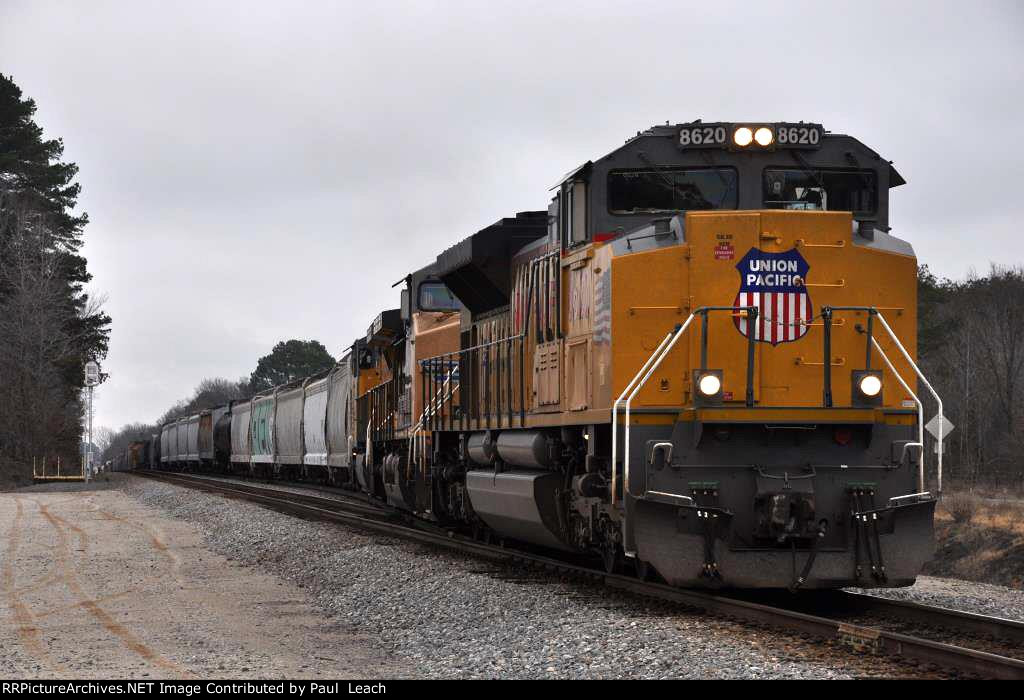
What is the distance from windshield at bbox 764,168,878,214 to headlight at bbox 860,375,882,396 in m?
1.63

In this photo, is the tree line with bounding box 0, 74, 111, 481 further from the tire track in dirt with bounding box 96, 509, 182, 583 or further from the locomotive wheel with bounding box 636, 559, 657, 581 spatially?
the locomotive wheel with bounding box 636, 559, 657, 581

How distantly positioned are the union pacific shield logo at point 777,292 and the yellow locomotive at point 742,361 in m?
0.01

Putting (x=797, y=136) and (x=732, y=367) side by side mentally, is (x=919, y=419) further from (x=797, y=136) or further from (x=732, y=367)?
(x=797, y=136)

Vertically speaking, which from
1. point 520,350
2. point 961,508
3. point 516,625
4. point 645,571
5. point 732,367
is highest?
point 520,350

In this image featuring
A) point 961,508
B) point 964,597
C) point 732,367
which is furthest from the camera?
point 961,508

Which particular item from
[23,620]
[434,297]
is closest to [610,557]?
[23,620]

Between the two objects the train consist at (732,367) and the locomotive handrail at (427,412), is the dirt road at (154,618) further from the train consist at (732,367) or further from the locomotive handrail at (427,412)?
the locomotive handrail at (427,412)

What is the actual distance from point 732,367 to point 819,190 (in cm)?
187

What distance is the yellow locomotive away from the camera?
9016mm

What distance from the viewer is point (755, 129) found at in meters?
10.2

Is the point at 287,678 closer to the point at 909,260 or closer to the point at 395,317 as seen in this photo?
the point at 909,260

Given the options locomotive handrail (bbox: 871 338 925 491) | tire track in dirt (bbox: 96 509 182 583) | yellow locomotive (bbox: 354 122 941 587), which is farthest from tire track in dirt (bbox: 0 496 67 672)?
locomotive handrail (bbox: 871 338 925 491)

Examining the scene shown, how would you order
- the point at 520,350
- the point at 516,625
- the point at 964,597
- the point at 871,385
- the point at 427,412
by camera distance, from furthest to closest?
1. the point at 427,412
2. the point at 520,350
3. the point at 964,597
4. the point at 871,385
5. the point at 516,625

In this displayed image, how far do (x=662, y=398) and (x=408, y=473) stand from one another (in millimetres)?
9203
